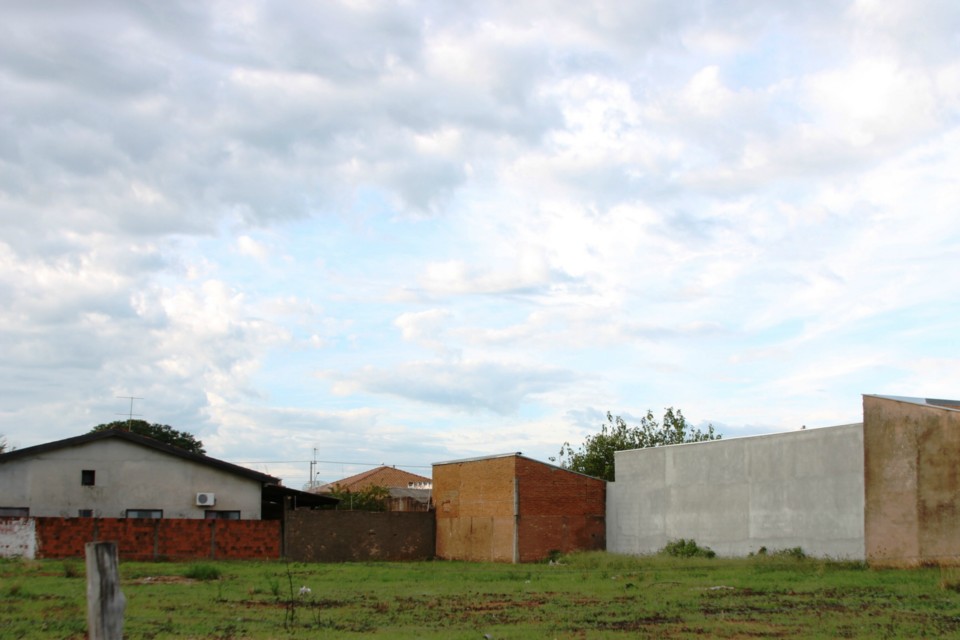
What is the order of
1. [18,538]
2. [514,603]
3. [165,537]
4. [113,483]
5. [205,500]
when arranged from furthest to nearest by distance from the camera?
[205,500] < [113,483] < [165,537] < [18,538] < [514,603]

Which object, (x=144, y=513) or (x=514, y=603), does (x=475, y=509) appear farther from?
(x=514, y=603)

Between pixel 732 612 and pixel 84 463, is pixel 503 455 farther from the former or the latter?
pixel 732 612

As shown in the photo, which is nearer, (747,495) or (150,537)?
(747,495)

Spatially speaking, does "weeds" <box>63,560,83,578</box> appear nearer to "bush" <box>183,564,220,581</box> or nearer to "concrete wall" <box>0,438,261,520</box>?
"bush" <box>183,564,220,581</box>

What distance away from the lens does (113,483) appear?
1670 inches

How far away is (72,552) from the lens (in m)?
37.3

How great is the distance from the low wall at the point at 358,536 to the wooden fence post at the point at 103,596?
3618cm

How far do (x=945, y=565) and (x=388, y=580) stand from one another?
1478cm

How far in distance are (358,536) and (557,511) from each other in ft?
31.0

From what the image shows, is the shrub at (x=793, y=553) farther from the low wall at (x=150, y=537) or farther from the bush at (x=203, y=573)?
the low wall at (x=150, y=537)

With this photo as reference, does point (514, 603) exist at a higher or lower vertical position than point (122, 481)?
lower

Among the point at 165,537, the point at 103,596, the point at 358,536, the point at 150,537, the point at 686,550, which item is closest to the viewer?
the point at 103,596

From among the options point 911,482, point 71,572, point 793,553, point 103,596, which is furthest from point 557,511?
point 103,596

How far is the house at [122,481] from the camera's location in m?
41.2
